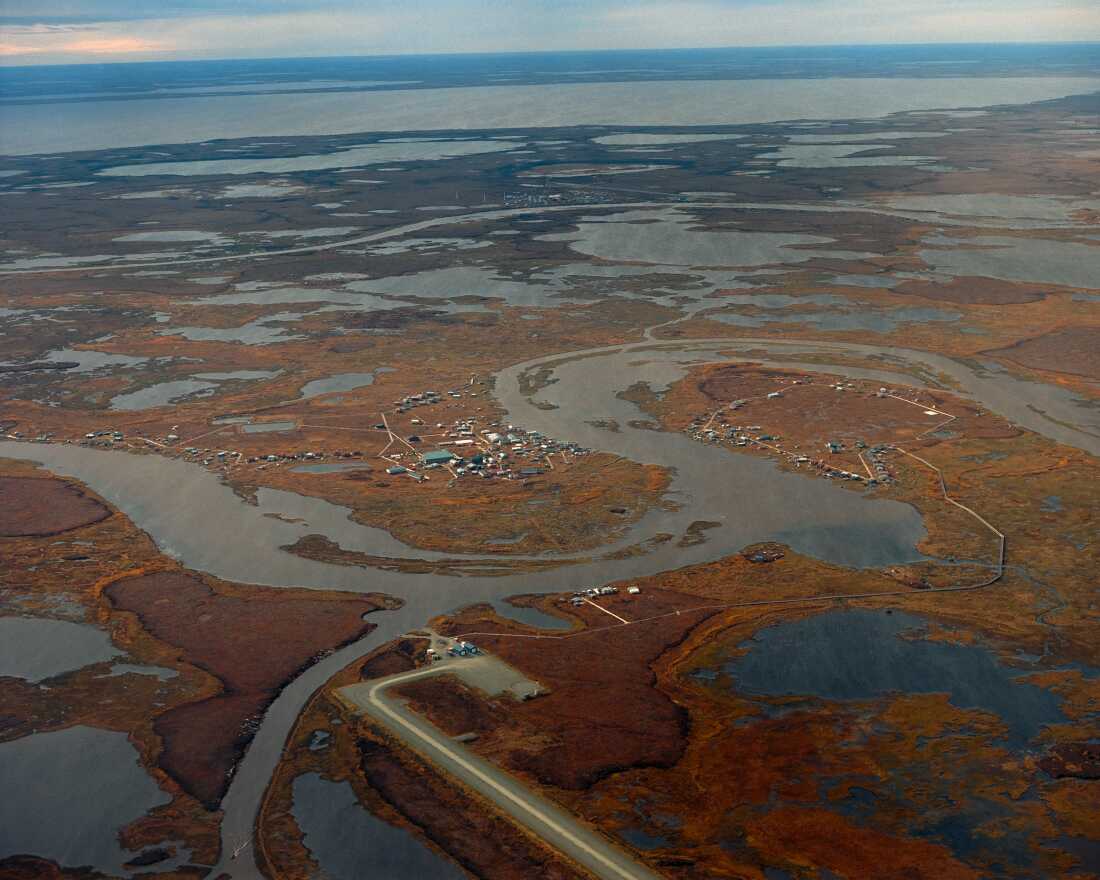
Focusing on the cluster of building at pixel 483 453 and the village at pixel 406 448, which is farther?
the village at pixel 406 448

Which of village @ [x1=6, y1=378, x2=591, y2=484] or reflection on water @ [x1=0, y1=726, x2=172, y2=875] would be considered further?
village @ [x1=6, y1=378, x2=591, y2=484]

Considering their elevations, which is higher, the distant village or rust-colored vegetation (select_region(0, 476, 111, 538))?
the distant village

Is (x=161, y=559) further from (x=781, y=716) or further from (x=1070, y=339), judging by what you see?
(x=1070, y=339)

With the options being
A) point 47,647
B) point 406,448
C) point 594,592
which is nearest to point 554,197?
point 406,448

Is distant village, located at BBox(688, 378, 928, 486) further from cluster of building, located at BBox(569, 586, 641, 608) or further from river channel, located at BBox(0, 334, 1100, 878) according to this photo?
cluster of building, located at BBox(569, 586, 641, 608)

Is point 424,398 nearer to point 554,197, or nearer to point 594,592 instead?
point 594,592

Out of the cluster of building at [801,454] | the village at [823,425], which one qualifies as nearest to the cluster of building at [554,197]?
the village at [823,425]

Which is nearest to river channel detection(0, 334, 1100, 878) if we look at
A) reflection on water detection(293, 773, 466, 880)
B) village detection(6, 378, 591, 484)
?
village detection(6, 378, 591, 484)

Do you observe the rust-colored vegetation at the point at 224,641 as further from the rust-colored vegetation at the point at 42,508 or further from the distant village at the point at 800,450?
the distant village at the point at 800,450

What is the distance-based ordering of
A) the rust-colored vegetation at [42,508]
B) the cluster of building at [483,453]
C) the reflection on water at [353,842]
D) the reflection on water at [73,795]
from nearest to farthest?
the reflection on water at [353,842]
the reflection on water at [73,795]
the rust-colored vegetation at [42,508]
the cluster of building at [483,453]
